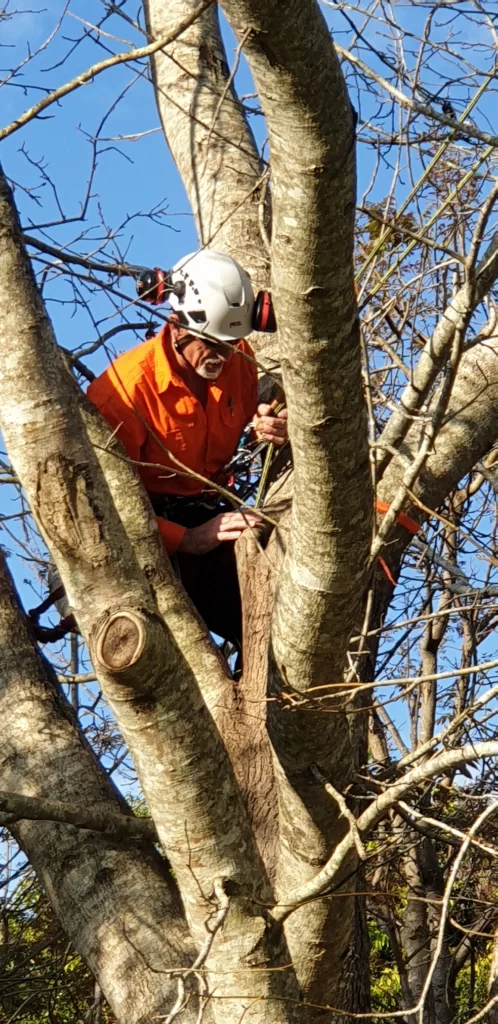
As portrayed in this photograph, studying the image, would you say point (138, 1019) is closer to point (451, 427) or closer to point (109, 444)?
point (109, 444)

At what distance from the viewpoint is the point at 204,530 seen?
374 centimetres

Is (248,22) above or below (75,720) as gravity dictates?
above

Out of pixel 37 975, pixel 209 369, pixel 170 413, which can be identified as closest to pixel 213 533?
pixel 170 413

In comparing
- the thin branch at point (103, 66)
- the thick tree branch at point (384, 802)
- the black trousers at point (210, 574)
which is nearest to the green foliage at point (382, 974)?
the black trousers at point (210, 574)

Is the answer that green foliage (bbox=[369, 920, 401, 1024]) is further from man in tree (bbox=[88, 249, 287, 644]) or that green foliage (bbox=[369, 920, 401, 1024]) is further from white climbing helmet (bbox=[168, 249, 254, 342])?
white climbing helmet (bbox=[168, 249, 254, 342])

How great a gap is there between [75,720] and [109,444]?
2.70 ft

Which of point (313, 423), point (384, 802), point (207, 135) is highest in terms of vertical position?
point (207, 135)

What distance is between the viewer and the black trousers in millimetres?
3859

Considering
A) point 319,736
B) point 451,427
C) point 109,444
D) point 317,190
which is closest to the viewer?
point 317,190

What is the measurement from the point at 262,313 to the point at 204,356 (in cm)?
27

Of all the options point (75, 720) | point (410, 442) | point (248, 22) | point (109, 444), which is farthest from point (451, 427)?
point (248, 22)

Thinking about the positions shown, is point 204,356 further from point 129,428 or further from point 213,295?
point 129,428

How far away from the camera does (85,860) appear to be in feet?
9.86

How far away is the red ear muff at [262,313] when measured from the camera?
405 centimetres
